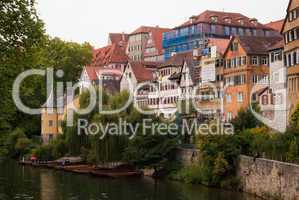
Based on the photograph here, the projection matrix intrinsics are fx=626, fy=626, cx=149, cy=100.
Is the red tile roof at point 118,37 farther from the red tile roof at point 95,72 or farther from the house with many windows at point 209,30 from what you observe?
the red tile roof at point 95,72

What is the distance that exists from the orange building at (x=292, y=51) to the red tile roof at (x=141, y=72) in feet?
106

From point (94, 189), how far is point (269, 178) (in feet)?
47.8

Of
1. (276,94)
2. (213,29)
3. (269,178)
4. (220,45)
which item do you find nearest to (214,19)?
(213,29)

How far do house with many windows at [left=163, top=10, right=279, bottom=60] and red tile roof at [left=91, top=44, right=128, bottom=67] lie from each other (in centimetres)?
988

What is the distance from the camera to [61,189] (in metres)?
48.1

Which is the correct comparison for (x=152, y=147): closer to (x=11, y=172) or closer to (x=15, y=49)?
(x=11, y=172)

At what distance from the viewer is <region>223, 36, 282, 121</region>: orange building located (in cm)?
5981

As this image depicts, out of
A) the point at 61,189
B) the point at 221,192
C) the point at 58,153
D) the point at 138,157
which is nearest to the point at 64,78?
the point at 58,153

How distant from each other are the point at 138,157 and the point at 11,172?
13.9 m

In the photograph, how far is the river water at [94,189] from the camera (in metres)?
42.9

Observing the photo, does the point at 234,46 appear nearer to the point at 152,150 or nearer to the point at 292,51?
the point at 292,51

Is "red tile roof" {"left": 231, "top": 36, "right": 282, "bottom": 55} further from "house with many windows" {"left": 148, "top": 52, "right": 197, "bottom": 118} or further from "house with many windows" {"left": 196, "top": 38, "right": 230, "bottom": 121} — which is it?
"house with many windows" {"left": 148, "top": 52, "right": 197, "bottom": 118}

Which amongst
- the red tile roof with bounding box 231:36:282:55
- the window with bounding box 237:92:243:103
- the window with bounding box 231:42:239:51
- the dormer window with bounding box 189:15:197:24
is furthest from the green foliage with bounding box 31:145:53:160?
the dormer window with bounding box 189:15:197:24

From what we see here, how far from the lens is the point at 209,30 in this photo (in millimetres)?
94875
